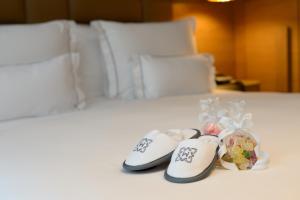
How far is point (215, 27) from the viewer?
3.57 meters

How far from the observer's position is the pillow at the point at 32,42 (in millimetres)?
2121

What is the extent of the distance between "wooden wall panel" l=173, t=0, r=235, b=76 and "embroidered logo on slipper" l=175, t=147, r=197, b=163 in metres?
2.38

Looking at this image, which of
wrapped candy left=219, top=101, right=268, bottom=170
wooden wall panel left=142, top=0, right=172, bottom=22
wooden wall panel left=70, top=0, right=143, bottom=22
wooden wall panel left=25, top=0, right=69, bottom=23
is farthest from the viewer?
wooden wall panel left=142, top=0, right=172, bottom=22

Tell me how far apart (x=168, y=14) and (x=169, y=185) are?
234 centimetres

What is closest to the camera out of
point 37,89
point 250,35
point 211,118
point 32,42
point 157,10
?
point 211,118

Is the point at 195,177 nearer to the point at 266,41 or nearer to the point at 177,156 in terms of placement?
the point at 177,156

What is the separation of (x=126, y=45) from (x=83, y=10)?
46 centimetres

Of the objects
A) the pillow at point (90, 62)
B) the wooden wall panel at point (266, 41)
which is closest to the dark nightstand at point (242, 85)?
the wooden wall panel at point (266, 41)

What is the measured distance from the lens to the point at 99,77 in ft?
8.21

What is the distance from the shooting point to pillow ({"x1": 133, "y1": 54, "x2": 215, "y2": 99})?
2.45 meters

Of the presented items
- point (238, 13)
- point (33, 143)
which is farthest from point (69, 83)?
point (238, 13)

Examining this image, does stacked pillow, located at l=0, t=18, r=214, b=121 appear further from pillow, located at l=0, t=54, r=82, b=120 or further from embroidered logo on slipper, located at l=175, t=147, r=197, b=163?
embroidered logo on slipper, located at l=175, t=147, r=197, b=163

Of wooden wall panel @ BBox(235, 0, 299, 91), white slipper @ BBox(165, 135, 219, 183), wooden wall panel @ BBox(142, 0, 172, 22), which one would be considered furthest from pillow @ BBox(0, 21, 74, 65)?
wooden wall panel @ BBox(235, 0, 299, 91)

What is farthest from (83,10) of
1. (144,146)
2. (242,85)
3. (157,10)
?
(144,146)
